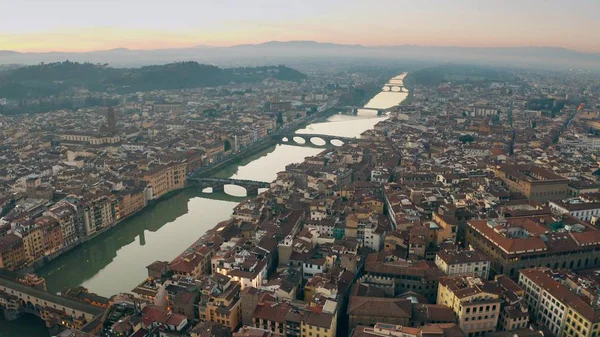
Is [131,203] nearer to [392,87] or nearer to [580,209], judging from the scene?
[580,209]

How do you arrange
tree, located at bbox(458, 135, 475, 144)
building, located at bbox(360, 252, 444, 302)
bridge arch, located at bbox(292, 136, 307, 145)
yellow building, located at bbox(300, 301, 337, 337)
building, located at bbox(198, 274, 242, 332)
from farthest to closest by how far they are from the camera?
bridge arch, located at bbox(292, 136, 307, 145), tree, located at bbox(458, 135, 475, 144), building, located at bbox(360, 252, 444, 302), building, located at bbox(198, 274, 242, 332), yellow building, located at bbox(300, 301, 337, 337)

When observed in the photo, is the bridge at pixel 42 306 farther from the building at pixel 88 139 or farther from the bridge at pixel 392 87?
the bridge at pixel 392 87

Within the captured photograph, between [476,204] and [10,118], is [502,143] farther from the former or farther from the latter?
[10,118]

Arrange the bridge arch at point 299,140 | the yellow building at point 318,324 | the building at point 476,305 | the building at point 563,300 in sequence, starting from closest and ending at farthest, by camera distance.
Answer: the yellow building at point 318,324 → the building at point 563,300 → the building at point 476,305 → the bridge arch at point 299,140

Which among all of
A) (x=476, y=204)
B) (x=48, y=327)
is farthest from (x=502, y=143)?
(x=48, y=327)

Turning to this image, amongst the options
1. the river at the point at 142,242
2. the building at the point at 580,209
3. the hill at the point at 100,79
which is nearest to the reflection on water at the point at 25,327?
the river at the point at 142,242

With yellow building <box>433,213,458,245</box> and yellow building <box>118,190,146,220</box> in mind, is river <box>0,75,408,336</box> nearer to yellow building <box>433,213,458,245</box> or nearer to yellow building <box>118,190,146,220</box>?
yellow building <box>118,190,146,220</box>

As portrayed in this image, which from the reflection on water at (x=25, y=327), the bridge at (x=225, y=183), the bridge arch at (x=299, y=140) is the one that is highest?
the bridge at (x=225, y=183)

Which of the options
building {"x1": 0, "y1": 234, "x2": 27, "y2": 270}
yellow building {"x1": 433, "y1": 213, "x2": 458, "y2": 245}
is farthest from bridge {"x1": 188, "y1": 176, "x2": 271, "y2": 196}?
yellow building {"x1": 433, "y1": 213, "x2": 458, "y2": 245}
